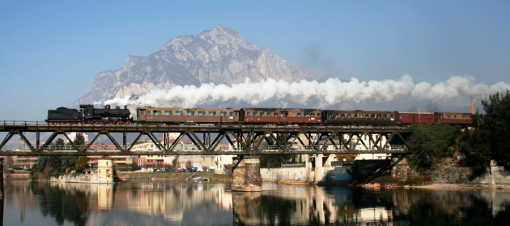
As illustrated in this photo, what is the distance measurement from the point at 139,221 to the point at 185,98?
53.9 m

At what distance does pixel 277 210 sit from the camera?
200 feet

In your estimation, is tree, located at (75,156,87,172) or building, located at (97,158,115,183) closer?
building, located at (97,158,115,183)

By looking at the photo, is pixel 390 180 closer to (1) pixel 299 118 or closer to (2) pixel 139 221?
(1) pixel 299 118

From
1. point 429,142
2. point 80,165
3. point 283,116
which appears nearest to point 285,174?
point 283,116

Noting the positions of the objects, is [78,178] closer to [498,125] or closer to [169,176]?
[169,176]

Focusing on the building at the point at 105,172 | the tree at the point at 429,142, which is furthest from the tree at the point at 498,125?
the building at the point at 105,172

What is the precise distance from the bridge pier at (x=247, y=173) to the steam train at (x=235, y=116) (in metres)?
7.39

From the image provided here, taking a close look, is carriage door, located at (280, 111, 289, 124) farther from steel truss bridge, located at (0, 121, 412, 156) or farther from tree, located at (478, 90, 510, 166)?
tree, located at (478, 90, 510, 166)

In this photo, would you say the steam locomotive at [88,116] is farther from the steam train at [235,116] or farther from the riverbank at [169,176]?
the riverbank at [169,176]

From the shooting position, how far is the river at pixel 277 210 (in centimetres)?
5278

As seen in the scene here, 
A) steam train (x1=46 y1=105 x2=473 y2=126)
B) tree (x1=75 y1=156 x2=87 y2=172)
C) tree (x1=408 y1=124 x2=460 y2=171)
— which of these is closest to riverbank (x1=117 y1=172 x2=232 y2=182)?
tree (x1=75 y1=156 x2=87 y2=172)

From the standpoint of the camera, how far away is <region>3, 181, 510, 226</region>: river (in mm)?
52781

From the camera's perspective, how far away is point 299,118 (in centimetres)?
9031

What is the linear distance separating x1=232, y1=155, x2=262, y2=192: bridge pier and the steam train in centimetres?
739
